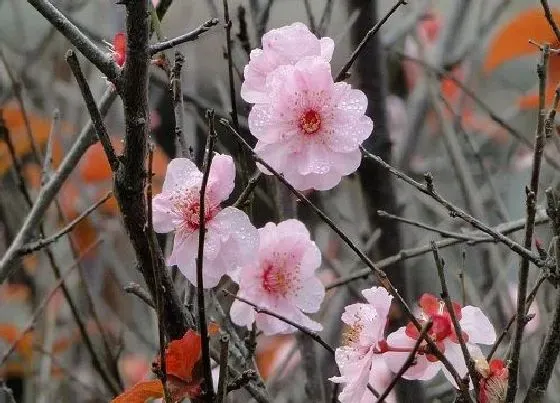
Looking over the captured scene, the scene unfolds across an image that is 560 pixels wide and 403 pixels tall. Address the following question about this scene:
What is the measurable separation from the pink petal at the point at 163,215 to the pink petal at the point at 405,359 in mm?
158

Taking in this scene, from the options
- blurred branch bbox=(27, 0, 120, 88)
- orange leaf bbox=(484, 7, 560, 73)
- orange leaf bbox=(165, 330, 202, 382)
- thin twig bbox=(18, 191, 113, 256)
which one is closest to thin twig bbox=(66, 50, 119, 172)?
blurred branch bbox=(27, 0, 120, 88)

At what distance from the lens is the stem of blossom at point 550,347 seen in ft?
1.49

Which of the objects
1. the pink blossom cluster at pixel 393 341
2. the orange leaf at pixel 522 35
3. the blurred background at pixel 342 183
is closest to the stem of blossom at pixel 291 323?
the pink blossom cluster at pixel 393 341

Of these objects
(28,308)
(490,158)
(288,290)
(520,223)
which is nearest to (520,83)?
(490,158)

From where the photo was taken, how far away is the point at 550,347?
0.46 m

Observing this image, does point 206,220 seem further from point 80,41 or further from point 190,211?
point 80,41

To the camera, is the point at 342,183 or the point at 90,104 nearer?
the point at 90,104

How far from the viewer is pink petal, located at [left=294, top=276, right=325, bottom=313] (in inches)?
22.8

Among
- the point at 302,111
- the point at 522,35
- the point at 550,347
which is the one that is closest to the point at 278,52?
the point at 302,111

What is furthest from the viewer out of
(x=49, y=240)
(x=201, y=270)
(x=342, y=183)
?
(x=342, y=183)

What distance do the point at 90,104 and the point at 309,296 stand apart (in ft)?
0.73

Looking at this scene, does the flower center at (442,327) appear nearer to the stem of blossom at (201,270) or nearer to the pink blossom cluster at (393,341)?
the pink blossom cluster at (393,341)

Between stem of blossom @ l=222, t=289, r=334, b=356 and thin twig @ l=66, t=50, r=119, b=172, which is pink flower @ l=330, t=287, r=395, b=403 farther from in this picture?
thin twig @ l=66, t=50, r=119, b=172

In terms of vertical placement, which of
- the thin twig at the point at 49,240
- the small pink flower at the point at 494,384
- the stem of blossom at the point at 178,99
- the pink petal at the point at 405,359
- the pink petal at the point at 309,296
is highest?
the stem of blossom at the point at 178,99
